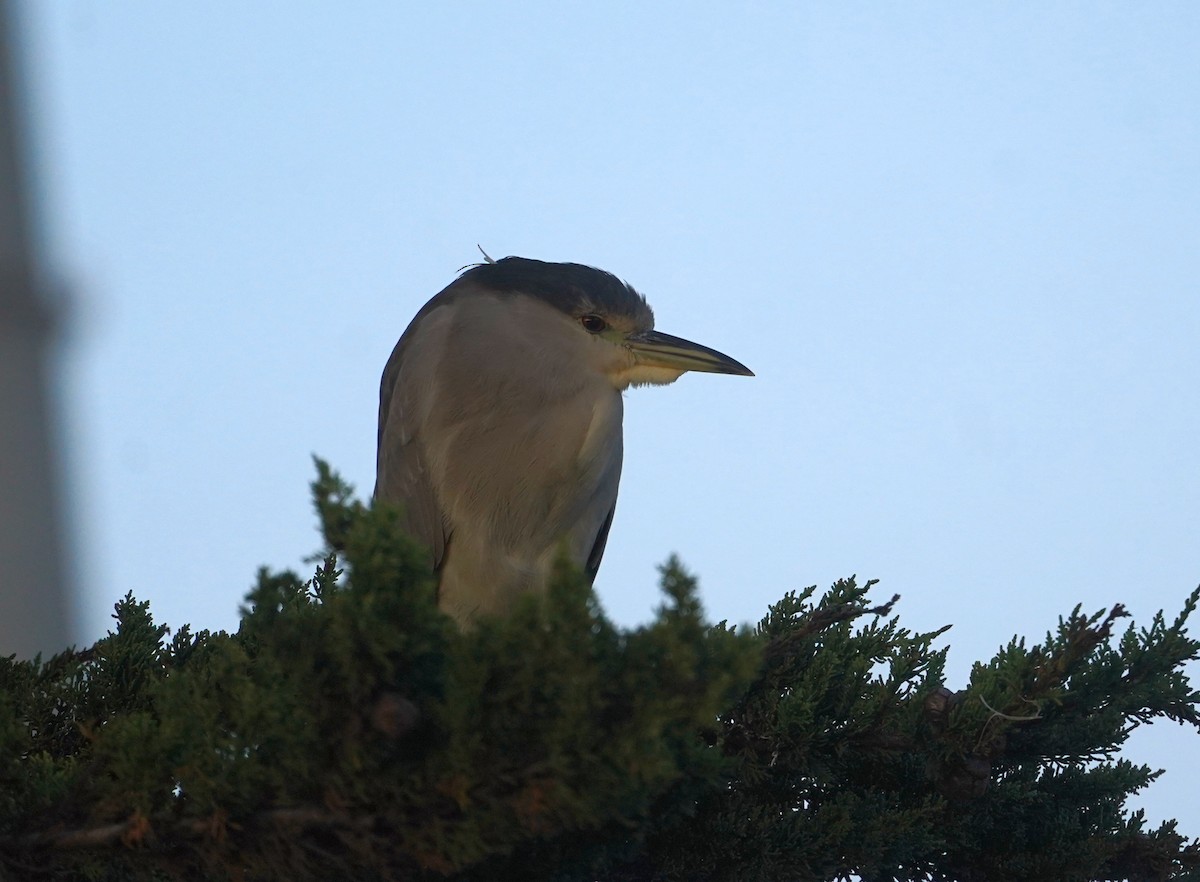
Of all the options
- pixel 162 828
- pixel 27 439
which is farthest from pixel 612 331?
pixel 27 439

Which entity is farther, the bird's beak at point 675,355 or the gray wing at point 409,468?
the bird's beak at point 675,355

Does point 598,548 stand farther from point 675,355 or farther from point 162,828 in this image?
point 162,828

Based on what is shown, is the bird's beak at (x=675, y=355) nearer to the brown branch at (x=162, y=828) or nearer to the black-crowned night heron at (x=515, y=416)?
the black-crowned night heron at (x=515, y=416)

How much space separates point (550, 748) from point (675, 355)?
1.82m

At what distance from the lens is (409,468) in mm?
2547

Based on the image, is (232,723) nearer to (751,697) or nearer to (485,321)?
Answer: (751,697)

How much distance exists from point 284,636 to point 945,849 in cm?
111

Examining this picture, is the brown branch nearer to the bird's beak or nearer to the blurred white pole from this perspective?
the bird's beak

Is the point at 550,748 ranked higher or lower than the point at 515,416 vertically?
lower

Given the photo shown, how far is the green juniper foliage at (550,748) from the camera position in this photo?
2.78 feet

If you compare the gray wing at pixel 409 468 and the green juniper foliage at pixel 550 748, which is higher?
the gray wing at pixel 409 468

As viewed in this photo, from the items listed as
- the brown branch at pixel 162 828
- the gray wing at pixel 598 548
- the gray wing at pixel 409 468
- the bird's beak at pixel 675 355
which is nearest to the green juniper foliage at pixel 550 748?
the brown branch at pixel 162 828

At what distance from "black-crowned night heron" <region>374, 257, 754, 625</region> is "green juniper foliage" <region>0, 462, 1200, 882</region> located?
2.94 feet

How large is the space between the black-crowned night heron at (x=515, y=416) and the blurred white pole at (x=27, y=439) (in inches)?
113
